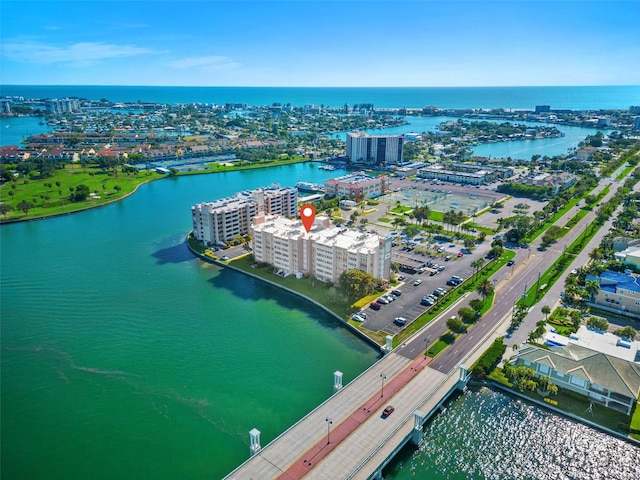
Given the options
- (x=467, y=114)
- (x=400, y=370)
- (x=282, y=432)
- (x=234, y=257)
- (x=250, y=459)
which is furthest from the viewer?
(x=467, y=114)

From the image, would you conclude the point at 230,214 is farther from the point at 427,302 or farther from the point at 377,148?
the point at 377,148

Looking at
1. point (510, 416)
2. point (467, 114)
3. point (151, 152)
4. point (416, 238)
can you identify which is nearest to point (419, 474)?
point (510, 416)

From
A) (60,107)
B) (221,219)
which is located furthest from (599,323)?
(60,107)

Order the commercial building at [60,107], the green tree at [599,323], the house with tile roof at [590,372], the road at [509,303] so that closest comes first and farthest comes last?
the house with tile roof at [590,372] → the road at [509,303] → the green tree at [599,323] → the commercial building at [60,107]

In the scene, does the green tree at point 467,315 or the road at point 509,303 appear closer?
the road at point 509,303

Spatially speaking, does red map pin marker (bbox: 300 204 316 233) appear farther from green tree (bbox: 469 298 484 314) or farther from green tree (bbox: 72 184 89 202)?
green tree (bbox: 72 184 89 202)

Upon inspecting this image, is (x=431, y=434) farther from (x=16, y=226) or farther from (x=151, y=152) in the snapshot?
(x=151, y=152)

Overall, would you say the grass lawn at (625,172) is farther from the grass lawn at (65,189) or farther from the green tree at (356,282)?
the grass lawn at (65,189)

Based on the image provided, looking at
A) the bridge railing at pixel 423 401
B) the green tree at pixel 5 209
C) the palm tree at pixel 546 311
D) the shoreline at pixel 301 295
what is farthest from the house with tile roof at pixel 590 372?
the green tree at pixel 5 209
